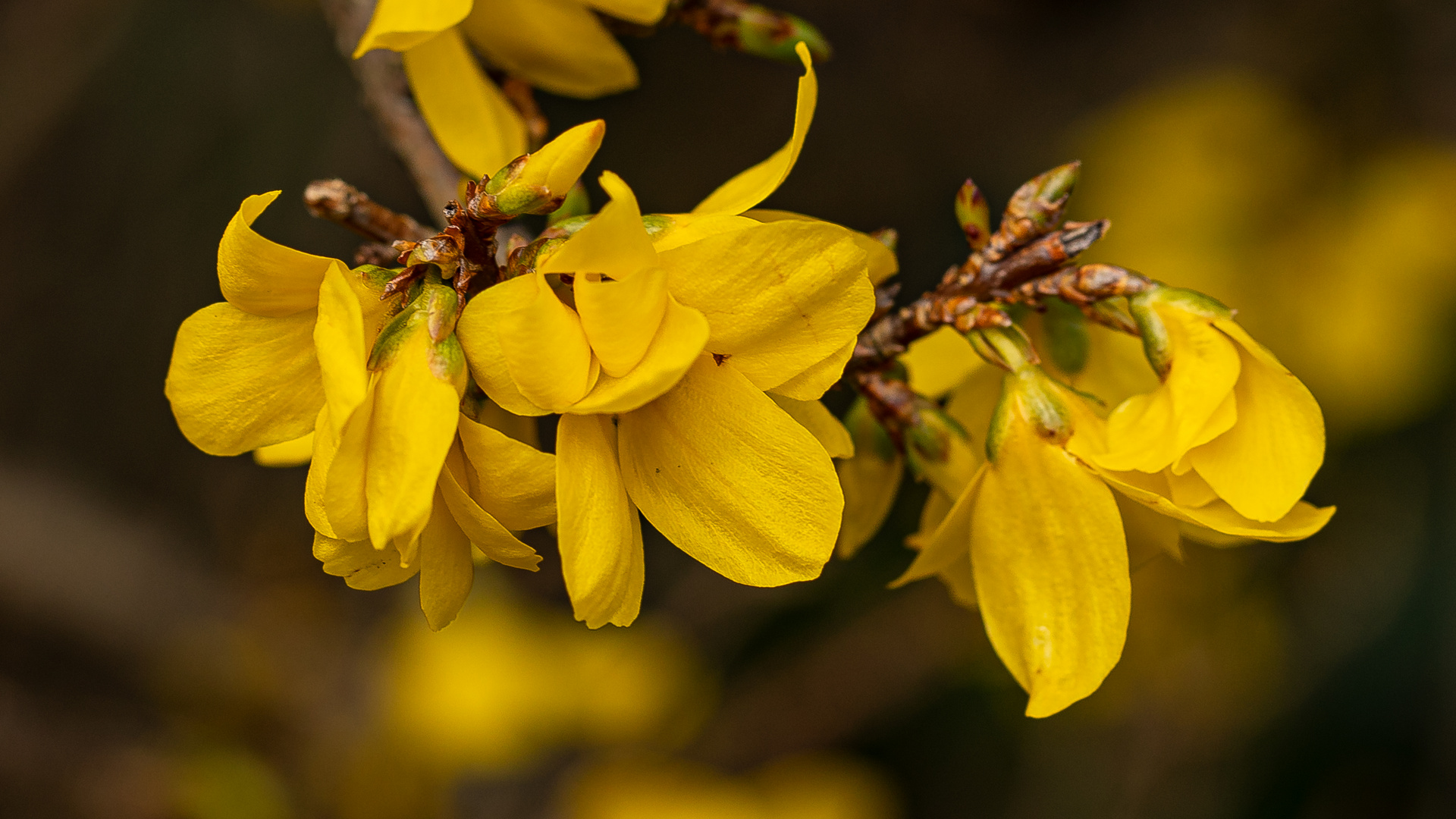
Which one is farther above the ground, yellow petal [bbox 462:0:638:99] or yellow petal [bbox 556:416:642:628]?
yellow petal [bbox 462:0:638:99]

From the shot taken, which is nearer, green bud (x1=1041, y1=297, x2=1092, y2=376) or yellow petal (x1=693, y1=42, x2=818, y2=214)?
yellow petal (x1=693, y1=42, x2=818, y2=214)

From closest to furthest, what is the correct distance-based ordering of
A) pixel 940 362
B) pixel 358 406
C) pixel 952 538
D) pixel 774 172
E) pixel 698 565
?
pixel 358 406 < pixel 774 172 < pixel 952 538 < pixel 940 362 < pixel 698 565

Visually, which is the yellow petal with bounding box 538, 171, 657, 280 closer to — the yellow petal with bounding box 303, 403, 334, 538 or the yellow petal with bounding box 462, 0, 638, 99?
the yellow petal with bounding box 303, 403, 334, 538

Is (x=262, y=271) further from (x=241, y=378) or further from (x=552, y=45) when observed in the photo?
(x=552, y=45)

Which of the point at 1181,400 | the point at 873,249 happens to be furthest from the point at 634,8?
the point at 1181,400

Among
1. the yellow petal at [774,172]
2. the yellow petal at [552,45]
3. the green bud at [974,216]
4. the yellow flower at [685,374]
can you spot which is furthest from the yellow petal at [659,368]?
the yellow petal at [552,45]

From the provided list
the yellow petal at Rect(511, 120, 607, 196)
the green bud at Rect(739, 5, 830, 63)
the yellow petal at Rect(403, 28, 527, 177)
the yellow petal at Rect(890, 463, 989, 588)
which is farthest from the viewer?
the green bud at Rect(739, 5, 830, 63)

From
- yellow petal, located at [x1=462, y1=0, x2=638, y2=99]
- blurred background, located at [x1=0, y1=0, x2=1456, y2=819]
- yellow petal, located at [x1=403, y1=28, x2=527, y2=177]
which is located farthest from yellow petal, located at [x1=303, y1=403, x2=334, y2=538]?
→ blurred background, located at [x1=0, y1=0, x2=1456, y2=819]
